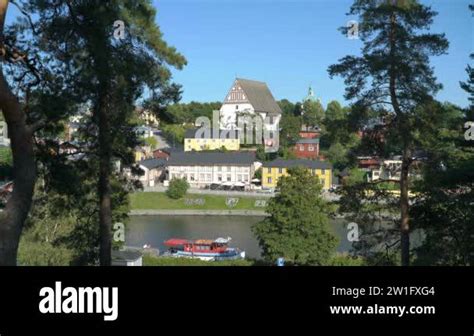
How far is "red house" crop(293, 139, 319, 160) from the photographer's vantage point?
21219mm

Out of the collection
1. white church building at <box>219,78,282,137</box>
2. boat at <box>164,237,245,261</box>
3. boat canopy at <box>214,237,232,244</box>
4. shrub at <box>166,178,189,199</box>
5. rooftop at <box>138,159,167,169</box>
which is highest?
white church building at <box>219,78,282,137</box>

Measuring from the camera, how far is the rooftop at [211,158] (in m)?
23.8

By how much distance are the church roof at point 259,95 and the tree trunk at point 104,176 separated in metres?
18.4

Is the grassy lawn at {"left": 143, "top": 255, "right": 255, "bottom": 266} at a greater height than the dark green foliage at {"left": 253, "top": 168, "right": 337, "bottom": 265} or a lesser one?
lesser

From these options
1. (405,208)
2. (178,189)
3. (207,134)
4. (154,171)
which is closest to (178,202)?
(178,189)

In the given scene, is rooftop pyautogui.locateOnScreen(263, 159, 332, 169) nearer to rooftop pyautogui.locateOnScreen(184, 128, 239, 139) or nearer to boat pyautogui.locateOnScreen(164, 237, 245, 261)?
boat pyautogui.locateOnScreen(164, 237, 245, 261)

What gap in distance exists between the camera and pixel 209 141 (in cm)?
2864

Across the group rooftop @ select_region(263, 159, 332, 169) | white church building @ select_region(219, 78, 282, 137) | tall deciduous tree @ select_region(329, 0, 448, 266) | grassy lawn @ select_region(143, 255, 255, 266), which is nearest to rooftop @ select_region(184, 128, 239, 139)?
white church building @ select_region(219, 78, 282, 137)

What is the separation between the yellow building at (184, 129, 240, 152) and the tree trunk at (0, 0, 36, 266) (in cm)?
2175

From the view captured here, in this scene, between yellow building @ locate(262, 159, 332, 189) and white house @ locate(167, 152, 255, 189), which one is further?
white house @ locate(167, 152, 255, 189)

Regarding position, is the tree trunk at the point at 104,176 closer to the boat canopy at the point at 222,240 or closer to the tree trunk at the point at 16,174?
the tree trunk at the point at 16,174
